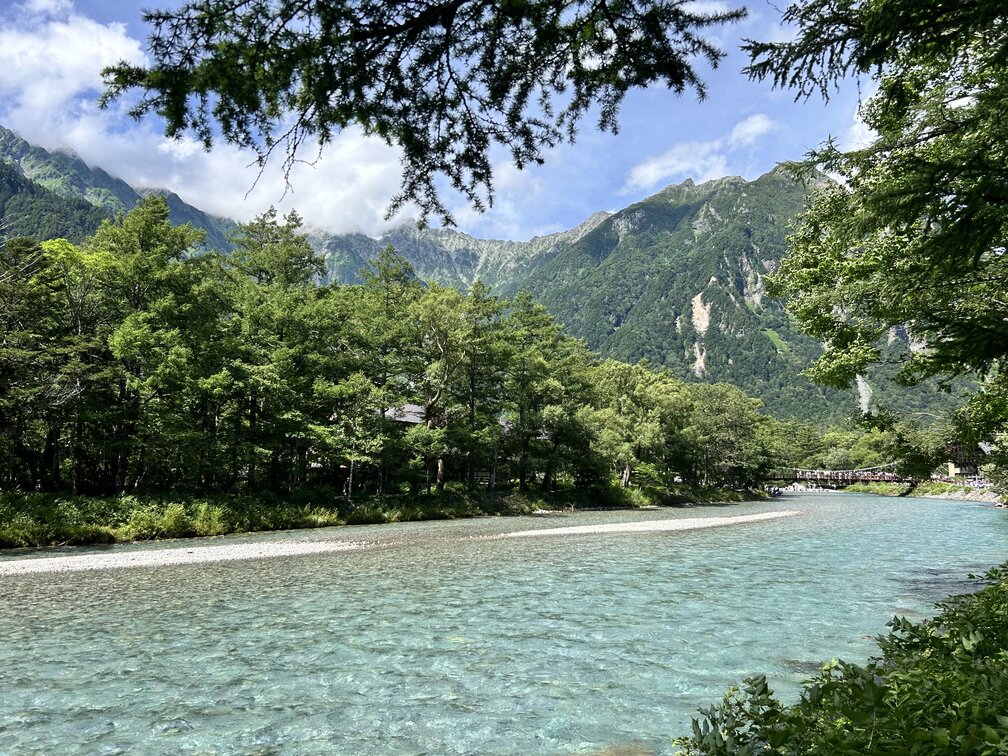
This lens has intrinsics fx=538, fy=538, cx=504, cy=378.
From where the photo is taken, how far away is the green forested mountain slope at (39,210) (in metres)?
120

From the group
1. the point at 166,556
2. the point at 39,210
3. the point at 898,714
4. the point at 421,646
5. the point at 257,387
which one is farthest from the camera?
the point at 39,210

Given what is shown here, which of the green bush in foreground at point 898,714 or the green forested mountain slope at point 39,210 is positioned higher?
the green forested mountain slope at point 39,210

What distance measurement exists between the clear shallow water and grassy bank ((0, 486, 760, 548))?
282 inches

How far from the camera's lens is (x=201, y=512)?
2550 cm

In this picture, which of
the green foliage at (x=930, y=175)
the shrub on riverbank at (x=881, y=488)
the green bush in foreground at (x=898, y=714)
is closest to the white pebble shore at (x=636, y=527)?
the green foliage at (x=930, y=175)

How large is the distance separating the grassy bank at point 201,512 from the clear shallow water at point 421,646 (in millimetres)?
7160

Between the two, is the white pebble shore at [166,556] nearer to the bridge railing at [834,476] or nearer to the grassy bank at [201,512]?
the grassy bank at [201,512]

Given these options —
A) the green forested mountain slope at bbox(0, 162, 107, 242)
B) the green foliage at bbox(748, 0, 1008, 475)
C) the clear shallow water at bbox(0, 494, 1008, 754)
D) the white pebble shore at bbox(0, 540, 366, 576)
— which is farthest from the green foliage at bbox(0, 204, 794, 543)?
the green forested mountain slope at bbox(0, 162, 107, 242)

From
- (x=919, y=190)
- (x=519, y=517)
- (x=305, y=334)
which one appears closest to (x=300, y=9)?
(x=919, y=190)

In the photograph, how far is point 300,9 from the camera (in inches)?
133

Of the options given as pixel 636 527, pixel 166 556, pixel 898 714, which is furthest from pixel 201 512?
pixel 898 714

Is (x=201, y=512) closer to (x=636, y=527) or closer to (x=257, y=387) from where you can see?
(x=257, y=387)

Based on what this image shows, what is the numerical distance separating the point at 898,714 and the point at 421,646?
7.52 metres

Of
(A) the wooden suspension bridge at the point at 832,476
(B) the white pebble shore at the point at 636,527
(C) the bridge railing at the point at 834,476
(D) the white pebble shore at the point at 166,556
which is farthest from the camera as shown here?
Result: (A) the wooden suspension bridge at the point at 832,476
